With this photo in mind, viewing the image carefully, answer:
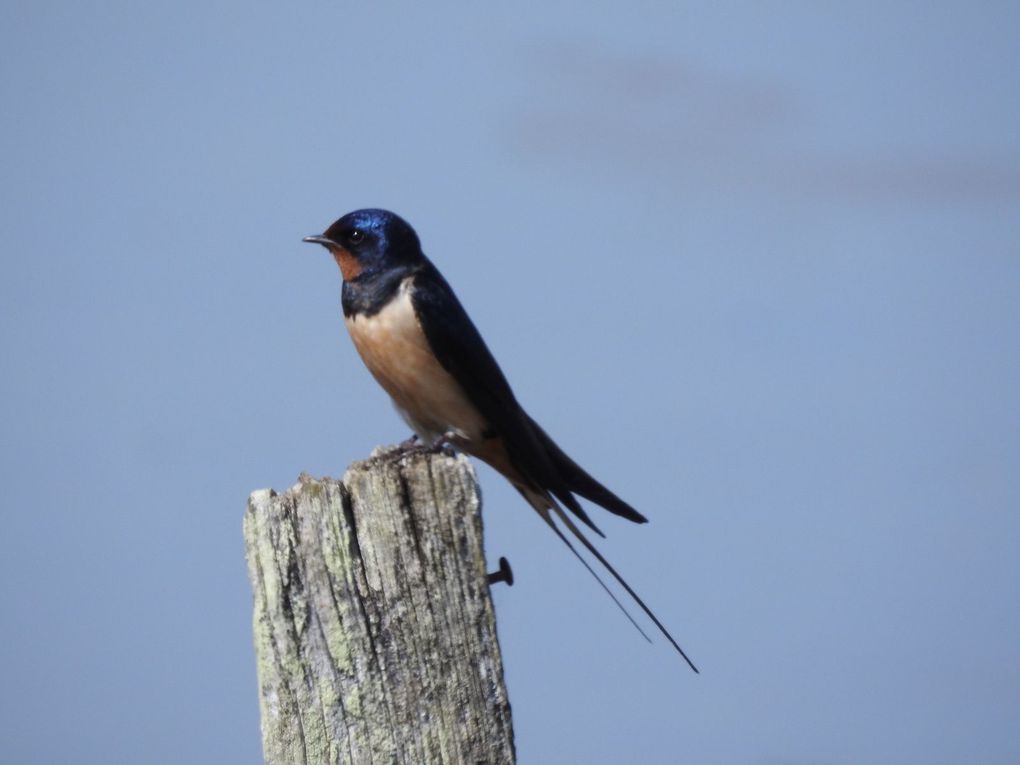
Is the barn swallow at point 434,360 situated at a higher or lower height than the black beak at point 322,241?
lower

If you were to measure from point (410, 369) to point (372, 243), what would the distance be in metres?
0.57

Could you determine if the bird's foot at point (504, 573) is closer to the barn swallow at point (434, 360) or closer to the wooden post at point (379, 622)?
the wooden post at point (379, 622)

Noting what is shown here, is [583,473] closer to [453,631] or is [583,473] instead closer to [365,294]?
[365,294]

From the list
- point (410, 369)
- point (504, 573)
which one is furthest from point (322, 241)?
point (504, 573)

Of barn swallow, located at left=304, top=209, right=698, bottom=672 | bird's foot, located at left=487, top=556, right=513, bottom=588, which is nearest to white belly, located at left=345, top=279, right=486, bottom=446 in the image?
barn swallow, located at left=304, top=209, right=698, bottom=672

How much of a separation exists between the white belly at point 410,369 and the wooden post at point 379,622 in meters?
2.23

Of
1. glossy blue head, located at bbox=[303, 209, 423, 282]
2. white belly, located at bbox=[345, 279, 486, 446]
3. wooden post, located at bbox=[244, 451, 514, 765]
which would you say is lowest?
wooden post, located at bbox=[244, 451, 514, 765]

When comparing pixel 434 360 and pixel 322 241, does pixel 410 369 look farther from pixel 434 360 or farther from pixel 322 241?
pixel 322 241

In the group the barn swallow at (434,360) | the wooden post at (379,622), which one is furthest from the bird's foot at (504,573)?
the barn swallow at (434,360)

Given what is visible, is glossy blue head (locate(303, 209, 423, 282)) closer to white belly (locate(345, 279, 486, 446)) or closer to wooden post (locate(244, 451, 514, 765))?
white belly (locate(345, 279, 486, 446))

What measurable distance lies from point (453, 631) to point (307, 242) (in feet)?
10.0

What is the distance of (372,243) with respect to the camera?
5.87m

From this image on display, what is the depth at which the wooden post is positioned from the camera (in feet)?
10.9

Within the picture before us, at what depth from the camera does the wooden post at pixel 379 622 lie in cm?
332
